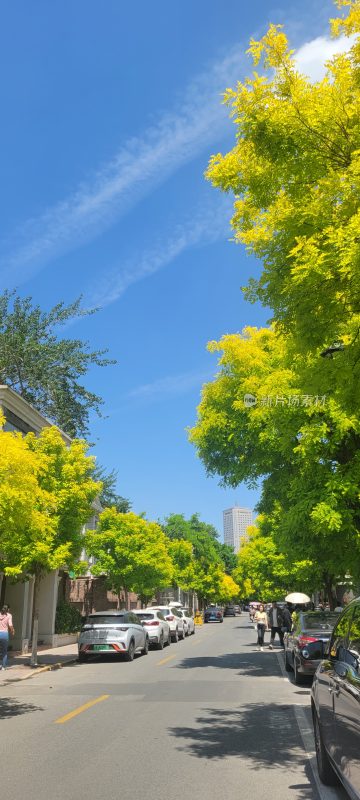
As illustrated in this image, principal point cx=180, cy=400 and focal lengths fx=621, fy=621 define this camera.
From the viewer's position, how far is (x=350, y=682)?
14.0 feet

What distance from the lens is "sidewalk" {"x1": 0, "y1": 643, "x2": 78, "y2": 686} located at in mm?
15180

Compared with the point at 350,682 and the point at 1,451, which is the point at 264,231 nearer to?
the point at 1,451

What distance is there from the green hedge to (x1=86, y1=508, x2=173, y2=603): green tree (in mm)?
4402

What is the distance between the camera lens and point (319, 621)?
13.9 m

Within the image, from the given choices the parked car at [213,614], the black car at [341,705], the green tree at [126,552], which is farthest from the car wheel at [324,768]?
the parked car at [213,614]

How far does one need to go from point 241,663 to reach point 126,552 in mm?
15421

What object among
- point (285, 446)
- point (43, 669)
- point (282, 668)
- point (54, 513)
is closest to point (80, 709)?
point (285, 446)

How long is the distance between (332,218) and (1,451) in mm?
6332

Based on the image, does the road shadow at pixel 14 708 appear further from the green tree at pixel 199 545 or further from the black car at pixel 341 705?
the green tree at pixel 199 545

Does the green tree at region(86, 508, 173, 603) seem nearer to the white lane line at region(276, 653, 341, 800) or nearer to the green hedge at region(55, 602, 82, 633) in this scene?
the green hedge at region(55, 602, 82, 633)

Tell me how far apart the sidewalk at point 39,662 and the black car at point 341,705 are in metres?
10.4

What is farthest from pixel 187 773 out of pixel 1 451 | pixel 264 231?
pixel 264 231

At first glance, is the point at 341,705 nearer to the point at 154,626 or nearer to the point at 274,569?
the point at 154,626

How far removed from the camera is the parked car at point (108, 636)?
1834cm
